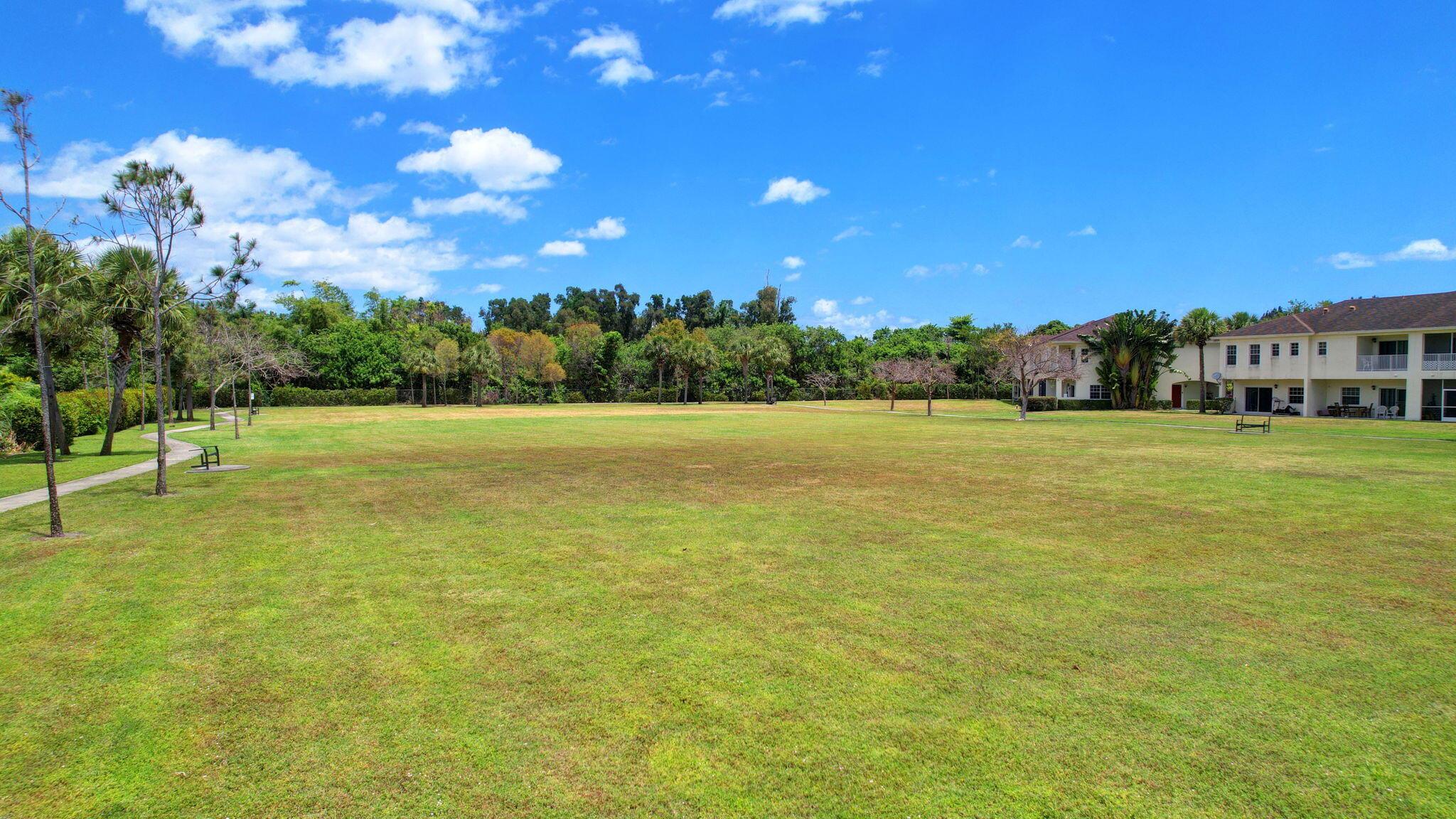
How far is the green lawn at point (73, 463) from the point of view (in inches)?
688

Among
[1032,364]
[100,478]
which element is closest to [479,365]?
[1032,364]

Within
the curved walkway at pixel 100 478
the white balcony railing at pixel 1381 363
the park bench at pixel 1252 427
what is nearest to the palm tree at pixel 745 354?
the white balcony railing at pixel 1381 363

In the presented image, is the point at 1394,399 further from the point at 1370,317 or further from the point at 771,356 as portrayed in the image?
the point at 771,356

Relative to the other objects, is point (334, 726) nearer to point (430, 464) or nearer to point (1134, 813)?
point (1134, 813)

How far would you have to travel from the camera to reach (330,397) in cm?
7688

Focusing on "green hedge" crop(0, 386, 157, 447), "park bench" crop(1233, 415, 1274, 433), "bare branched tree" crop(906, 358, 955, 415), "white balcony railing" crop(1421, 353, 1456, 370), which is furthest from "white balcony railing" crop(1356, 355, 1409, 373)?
"green hedge" crop(0, 386, 157, 447)

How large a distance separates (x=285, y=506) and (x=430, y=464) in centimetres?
710

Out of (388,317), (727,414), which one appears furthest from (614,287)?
(727,414)

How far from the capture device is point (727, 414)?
55.7 meters

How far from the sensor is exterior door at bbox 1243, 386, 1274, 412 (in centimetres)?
5468

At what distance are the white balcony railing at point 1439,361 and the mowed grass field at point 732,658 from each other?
135ft

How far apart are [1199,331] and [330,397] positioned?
80137mm

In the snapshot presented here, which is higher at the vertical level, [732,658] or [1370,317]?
[1370,317]

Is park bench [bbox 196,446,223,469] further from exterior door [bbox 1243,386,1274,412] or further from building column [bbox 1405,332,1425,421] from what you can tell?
exterior door [bbox 1243,386,1274,412]
